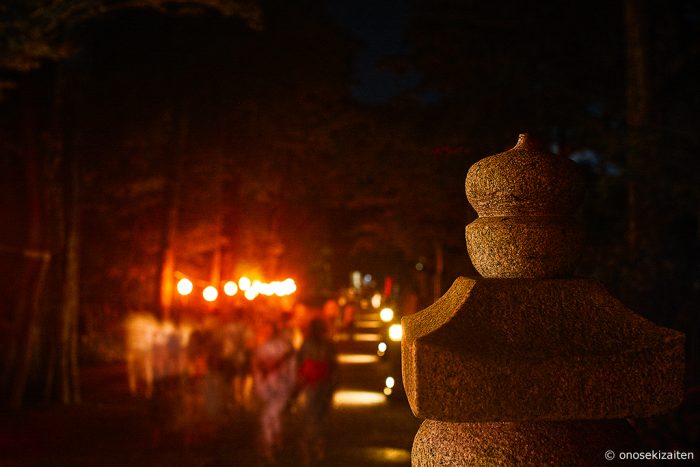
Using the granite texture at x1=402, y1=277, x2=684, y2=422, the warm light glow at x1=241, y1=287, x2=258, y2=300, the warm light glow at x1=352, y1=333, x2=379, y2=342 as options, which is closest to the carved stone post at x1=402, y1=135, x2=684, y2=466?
the granite texture at x1=402, y1=277, x2=684, y2=422

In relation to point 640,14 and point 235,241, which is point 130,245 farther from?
point 640,14

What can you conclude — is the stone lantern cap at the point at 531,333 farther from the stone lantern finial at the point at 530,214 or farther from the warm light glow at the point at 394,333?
the warm light glow at the point at 394,333

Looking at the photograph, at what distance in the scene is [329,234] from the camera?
59000 millimetres

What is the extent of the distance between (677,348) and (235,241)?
125 ft

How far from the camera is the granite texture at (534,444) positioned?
2.84 metres

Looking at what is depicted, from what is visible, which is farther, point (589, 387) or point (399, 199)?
point (399, 199)

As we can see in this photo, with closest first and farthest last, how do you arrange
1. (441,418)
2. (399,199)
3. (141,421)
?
(441,418)
(141,421)
(399,199)

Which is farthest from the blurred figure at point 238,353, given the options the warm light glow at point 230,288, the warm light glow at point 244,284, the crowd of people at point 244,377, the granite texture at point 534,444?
the granite texture at point 534,444

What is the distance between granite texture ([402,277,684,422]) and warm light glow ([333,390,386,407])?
16.4 metres

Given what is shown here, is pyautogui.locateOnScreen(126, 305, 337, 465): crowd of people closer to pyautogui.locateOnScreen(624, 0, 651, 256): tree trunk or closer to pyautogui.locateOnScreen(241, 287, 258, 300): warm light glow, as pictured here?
pyautogui.locateOnScreen(624, 0, 651, 256): tree trunk

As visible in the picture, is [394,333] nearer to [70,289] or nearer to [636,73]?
[70,289]

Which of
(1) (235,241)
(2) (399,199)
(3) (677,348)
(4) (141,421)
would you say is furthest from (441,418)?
(1) (235,241)

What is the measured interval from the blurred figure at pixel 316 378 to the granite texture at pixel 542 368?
10616 millimetres

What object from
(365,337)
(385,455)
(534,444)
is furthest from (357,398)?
(365,337)
